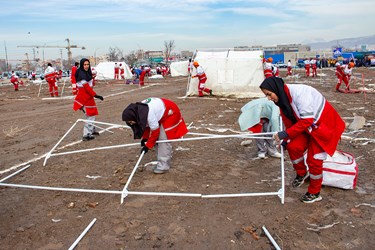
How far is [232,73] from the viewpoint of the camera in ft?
46.1

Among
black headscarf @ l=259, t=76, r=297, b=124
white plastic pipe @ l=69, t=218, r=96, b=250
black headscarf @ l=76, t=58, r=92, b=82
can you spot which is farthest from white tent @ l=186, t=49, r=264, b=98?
white plastic pipe @ l=69, t=218, r=96, b=250

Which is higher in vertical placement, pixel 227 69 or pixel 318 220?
pixel 227 69

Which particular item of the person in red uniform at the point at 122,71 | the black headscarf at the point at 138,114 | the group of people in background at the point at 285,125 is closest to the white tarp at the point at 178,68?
the person in red uniform at the point at 122,71

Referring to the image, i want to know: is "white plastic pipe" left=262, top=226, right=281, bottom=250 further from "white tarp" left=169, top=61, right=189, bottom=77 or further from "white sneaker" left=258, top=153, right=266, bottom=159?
"white tarp" left=169, top=61, right=189, bottom=77

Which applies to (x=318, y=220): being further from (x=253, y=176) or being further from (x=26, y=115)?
(x=26, y=115)

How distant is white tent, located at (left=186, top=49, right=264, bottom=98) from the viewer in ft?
45.2

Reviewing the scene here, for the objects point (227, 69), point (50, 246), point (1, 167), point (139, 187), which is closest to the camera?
point (50, 246)

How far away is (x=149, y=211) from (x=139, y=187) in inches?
29.0

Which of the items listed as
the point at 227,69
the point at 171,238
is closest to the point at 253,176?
the point at 171,238

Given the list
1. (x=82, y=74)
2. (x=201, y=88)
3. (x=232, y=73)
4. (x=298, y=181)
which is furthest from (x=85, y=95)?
(x=232, y=73)

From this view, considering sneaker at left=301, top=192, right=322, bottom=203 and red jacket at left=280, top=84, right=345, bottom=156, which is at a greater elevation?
red jacket at left=280, top=84, right=345, bottom=156

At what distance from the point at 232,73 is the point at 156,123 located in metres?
10.0

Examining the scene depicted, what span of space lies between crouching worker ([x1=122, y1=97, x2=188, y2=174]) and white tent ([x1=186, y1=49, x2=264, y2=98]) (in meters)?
9.34

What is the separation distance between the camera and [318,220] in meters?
3.55
